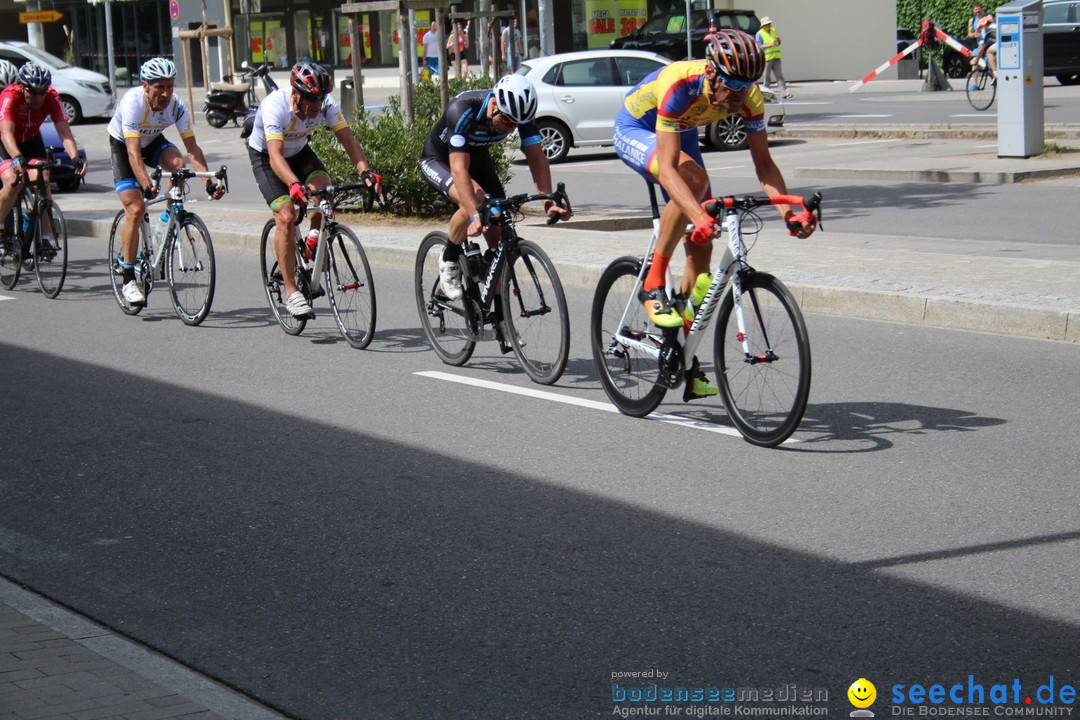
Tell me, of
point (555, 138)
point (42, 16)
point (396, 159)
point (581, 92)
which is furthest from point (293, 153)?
point (42, 16)

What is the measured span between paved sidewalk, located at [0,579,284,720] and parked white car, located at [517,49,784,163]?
63.1ft

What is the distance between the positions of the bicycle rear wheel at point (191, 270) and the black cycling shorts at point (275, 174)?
33.3 inches

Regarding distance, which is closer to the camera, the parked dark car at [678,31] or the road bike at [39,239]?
the road bike at [39,239]

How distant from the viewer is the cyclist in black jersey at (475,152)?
7.65m

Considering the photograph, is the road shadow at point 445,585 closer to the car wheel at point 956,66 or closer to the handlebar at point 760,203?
the handlebar at point 760,203

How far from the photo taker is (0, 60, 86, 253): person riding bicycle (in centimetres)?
1127

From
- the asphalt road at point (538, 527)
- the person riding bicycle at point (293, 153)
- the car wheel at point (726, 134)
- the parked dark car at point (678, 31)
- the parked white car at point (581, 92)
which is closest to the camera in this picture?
the asphalt road at point (538, 527)

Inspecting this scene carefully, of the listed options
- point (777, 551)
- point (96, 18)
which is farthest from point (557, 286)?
point (96, 18)

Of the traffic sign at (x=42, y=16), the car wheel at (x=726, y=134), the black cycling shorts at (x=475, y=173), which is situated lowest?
the black cycling shorts at (x=475, y=173)

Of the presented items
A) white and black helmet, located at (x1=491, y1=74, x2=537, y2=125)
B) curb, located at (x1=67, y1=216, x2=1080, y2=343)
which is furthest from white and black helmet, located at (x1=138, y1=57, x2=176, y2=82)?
curb, located at (x1=67, y1=216, x2=1080, y2=343)

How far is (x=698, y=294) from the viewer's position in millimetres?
6848

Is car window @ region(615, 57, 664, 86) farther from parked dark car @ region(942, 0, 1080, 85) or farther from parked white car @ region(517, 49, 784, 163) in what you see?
parked dark car @ region(942, 0, 1080, 85)

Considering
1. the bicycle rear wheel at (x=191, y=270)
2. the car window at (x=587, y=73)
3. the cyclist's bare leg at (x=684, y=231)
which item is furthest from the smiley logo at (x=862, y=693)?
the car window at (x=587, y=73)

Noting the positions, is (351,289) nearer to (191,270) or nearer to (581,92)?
(191,270)
